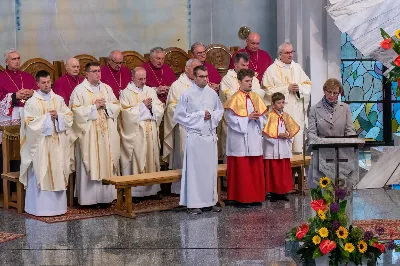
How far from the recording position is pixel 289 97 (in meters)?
12.7

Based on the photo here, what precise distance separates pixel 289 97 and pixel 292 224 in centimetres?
310

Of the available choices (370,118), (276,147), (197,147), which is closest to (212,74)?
(276,147)

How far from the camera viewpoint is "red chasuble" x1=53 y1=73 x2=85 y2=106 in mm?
11723

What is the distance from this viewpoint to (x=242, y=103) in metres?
11.0

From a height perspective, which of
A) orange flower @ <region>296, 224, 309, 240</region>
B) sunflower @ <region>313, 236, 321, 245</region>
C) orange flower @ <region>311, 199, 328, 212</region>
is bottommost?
sunflower @ <region>313, 236, 321, 245</region>

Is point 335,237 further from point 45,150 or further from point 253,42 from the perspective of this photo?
point 253,42

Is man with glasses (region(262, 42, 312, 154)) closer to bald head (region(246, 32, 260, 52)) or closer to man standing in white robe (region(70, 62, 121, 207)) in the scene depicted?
bald head (region(246, 32, 260, 52))

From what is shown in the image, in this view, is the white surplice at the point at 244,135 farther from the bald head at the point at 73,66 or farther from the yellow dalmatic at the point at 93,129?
the bald head at the point at 73,66

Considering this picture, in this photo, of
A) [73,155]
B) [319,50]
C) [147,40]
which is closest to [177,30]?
[147,40]

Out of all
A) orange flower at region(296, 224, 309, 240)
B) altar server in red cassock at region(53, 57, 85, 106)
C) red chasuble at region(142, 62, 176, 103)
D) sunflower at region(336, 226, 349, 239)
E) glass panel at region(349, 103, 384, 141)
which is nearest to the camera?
sunflower at region(336, 226, 349, 239)

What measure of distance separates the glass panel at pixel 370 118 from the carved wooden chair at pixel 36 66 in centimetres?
513

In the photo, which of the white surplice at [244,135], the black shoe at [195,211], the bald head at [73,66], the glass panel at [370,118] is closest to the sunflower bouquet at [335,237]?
the black shoe at [195,211]

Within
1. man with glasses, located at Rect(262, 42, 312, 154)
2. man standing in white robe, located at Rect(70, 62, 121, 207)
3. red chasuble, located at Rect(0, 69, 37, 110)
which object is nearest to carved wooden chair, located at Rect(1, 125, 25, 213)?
red chasuble, located at Rect(0, 69, 37, 110)

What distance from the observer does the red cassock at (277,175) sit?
448 inches
